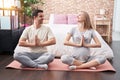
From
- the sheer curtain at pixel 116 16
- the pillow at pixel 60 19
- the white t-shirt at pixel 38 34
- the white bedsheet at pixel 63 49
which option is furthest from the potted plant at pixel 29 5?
the white t-shirt at pixel 38 34

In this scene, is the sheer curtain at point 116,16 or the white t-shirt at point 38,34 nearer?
the white t-shirt at point 38,34

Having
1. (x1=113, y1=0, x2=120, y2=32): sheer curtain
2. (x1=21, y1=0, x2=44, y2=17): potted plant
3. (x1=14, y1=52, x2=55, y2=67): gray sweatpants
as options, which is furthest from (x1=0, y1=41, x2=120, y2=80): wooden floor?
(x1=113, y1=0, x2=120, y2=32): sheer curtain

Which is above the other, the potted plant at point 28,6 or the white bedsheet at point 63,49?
the potted plant at point 28,6

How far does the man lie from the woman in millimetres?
272

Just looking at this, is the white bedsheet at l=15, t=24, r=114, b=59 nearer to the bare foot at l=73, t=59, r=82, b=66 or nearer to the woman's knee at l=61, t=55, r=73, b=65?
the bare foot at l=73, t=59, r=82, b=66

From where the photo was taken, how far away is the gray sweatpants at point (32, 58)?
3.82 meters

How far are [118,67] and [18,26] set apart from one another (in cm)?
265

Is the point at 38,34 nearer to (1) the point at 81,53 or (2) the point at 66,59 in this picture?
(2) the point at 66,59

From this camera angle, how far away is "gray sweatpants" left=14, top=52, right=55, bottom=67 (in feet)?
12.5

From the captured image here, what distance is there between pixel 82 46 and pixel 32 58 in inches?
31.8

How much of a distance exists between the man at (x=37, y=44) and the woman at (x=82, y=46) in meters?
0.27

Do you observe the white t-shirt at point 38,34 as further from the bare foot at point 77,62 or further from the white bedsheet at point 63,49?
the white bedsheet at point 63,49

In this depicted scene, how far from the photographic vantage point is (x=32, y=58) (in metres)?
3.96

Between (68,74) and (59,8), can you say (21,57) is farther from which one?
(59,8)
